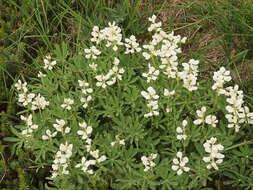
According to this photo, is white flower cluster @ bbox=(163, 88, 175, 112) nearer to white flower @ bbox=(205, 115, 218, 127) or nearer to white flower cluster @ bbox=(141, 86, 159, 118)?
white flower cluster @ bbox=(141, 86, 159, 118)

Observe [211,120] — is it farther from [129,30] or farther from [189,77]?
[129,30]

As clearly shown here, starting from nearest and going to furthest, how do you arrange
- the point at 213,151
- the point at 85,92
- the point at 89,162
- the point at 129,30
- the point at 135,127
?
the point at 213,151, the point at 89,162, the point at 135,127, the point at 85,92, the point at 129,30

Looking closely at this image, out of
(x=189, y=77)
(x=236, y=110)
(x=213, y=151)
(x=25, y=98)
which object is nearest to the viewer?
(x=213, y=151)

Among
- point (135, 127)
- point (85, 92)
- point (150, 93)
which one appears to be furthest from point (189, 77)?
point (85, 92)

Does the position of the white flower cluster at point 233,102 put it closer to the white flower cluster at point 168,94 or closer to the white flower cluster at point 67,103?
the white flower cluster at point 168,94

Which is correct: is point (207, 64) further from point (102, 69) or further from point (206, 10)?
point (102, 69)

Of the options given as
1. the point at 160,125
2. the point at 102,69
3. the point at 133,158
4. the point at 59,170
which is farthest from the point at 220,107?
the point at 59,170

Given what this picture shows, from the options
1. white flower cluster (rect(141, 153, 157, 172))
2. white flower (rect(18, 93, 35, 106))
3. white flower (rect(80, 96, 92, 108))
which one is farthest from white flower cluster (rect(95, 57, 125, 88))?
white flower cluster (rect(141, 153, 157, 172))
